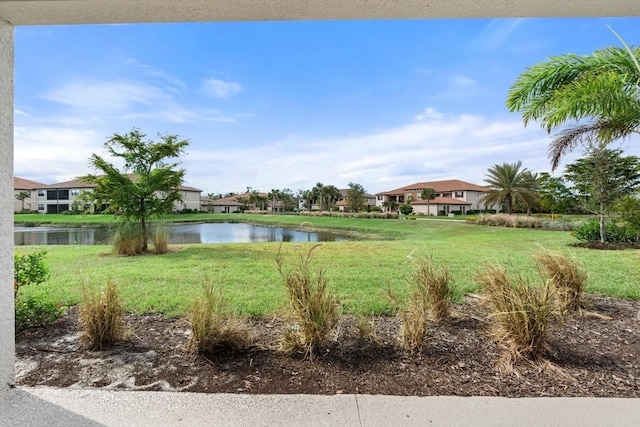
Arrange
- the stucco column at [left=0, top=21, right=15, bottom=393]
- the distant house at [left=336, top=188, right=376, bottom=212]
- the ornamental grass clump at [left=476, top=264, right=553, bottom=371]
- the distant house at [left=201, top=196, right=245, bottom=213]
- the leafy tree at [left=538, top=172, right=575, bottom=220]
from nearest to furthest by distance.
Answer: the stucco column at [left=0, top=21, right=15, bottom=393]
the ornamental grass clump at [left=476, top=264, right=553, bottom=371]
the leafy tree at [left=538, top=172, right=575, bottom=220]
the distant house at [left=336, top=188, right=376, bottom=212]
the distant house at [left=201, top=196, right=245, bottom=213]

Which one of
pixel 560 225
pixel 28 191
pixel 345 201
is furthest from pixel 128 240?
pixel 345 201

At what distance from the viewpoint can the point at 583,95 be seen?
3830 millimetres

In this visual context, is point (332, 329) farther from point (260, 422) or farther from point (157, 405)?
point (157, 405)

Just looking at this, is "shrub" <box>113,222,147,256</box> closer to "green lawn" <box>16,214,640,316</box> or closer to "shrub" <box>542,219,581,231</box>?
"green lawn" <box>16,214,640,316</box>

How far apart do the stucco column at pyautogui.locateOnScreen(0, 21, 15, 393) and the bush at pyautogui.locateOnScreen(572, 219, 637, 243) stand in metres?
11.7

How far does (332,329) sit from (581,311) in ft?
8.40

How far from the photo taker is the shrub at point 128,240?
24.6ft

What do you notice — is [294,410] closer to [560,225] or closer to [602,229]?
[602,229]

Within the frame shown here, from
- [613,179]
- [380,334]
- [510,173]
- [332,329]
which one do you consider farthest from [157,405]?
[510,173]

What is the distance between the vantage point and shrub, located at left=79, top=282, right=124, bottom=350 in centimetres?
236

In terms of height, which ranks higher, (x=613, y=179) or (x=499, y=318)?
(x=613, y=179)

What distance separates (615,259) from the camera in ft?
21.3

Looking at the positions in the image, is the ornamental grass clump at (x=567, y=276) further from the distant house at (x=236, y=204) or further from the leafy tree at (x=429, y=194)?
the distant house at (x=236, y=204)

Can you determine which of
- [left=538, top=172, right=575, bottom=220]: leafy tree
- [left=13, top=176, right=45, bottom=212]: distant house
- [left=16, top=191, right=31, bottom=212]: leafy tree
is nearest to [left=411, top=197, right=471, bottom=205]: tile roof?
[left=538, top=172, right=575, bottom=220]: leafy tree
